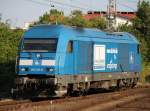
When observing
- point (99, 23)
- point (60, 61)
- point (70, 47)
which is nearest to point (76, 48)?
point (70, 47)

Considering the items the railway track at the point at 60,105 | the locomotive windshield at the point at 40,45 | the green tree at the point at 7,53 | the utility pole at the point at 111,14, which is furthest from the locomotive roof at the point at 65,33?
the utility pole at the point at 111,14

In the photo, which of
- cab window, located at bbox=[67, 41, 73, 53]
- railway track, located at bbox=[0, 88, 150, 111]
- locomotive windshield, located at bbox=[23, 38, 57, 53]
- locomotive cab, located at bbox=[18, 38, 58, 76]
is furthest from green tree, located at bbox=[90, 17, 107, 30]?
locomotive cab, located at bbox=[18, 38, 58, 76]

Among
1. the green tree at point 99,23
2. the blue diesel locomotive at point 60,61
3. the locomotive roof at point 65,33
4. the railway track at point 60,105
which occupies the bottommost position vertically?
the railway track at point 60,105

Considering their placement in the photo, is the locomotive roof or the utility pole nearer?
the locomotive roof

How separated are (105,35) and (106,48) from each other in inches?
27.6

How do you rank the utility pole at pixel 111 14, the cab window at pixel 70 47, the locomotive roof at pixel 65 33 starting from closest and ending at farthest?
the locomotive roof at pixel 65 33, the cab window at pixel 70 47, the utility pole at pixel 111 14

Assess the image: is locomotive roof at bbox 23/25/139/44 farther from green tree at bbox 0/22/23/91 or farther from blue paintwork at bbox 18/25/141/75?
green tree at bbox 0/22/23/91

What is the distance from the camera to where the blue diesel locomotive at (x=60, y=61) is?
21094 mm

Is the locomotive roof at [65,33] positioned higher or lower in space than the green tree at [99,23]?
lower

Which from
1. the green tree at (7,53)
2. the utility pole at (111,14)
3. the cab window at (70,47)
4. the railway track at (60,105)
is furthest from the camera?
the utility pole at (111,14)

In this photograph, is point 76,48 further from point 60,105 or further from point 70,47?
point 60,105

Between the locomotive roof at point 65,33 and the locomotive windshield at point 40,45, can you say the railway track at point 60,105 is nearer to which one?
the locomotive windshield at point 40,45

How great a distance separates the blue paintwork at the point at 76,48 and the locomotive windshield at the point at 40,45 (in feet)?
0.57

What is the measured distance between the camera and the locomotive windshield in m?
21.3
